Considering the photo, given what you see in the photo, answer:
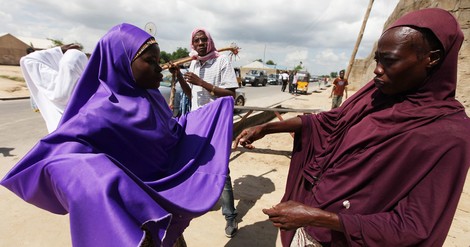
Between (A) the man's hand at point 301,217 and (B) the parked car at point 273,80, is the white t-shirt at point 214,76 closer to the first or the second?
(A) the man's hand at point 301,217

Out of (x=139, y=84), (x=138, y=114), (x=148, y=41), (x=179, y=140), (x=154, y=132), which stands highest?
(x=148, y=41)

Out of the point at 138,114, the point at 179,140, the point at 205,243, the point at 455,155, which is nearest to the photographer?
the point at 455,155

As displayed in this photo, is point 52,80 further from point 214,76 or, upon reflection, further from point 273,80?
point 273,80

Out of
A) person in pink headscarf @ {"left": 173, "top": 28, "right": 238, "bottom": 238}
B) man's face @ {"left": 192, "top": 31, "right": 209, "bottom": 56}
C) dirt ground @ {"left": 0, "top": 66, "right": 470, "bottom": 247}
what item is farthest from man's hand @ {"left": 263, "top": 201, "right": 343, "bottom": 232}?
man's face @ {"left": 192, "top": 31, "right": 209, "bottom": 56}

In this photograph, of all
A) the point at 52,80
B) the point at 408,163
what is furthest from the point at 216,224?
the point at 52,80

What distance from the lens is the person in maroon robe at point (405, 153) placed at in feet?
3.25

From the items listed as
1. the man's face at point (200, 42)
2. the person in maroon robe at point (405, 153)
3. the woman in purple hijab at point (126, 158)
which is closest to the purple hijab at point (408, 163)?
the person in maroon robe at point (405, 153)

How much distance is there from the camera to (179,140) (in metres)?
2.05

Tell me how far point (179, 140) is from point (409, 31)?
1609 millimetres

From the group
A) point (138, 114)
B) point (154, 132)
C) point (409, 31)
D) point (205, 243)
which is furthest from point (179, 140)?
point (409, 31)

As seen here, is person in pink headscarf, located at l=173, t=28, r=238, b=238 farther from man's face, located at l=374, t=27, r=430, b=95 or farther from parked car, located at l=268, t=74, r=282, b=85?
parked car, located at l=268, t=74, r=282, b=85

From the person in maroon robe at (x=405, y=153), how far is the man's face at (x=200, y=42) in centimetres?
198

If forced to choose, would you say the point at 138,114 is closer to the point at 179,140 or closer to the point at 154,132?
the point at 154,132

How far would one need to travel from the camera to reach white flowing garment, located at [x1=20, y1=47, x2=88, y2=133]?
2926 mm
